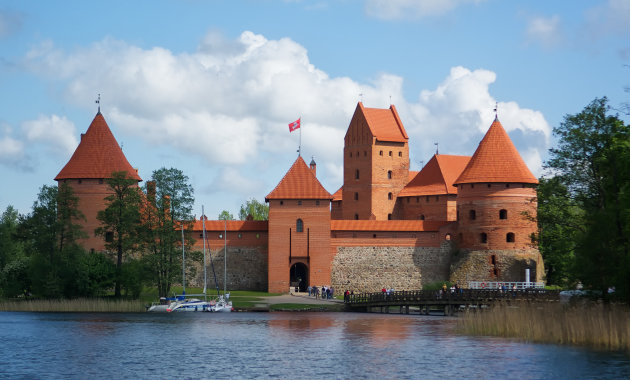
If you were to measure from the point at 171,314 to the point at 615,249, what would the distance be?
22.2 meters

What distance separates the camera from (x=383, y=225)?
54.1 meters

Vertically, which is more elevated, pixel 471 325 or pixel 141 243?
pixel 141 243

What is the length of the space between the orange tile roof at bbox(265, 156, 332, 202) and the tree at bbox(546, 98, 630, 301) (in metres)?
17.8

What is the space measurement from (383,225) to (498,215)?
6.45m

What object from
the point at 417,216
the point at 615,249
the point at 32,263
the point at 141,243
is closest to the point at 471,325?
the point at 615,249

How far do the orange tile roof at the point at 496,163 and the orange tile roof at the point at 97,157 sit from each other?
1883 centimetres

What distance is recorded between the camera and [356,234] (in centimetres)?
5362

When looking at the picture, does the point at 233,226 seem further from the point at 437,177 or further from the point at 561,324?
the point at 561,324

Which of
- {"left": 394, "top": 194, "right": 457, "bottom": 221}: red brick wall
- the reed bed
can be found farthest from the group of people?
{"left": 394, "top": 194, "right": 457, "bottom": 221}: red brick wall

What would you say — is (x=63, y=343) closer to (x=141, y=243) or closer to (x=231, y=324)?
(x=231, y=324)

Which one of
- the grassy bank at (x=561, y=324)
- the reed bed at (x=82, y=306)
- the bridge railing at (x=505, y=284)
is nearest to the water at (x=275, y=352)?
the grassy bank at (x=561, y=324)

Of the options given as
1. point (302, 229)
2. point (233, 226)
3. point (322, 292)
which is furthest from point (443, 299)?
point (233, 226)

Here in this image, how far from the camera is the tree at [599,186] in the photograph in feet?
94.0

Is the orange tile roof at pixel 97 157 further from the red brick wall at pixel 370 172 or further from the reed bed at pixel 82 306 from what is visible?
the red brick wall at pixel 370 172
